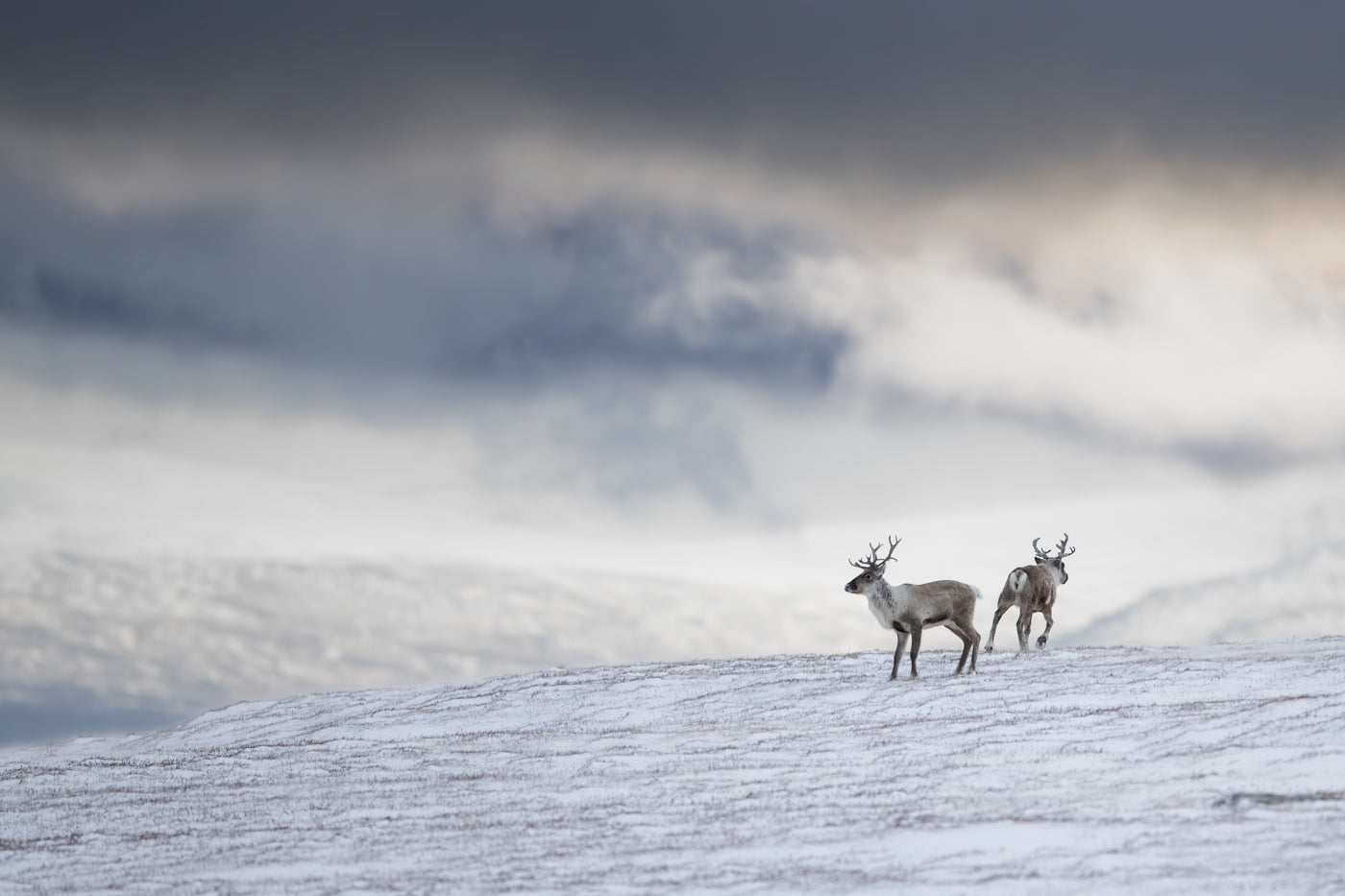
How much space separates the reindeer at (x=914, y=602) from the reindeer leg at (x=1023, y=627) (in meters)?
3.90

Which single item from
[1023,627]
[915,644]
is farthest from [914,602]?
[1023,627]

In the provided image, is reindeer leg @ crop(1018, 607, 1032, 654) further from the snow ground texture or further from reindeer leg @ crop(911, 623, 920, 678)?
reindeer leg @ crop(911, 623, 920, 678)

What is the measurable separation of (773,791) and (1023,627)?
46.2ft

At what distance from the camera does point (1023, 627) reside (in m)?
31.7

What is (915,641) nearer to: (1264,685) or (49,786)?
(1264,685)

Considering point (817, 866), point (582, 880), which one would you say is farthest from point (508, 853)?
point (817, 866)

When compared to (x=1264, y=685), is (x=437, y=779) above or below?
below

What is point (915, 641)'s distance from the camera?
27719 millimetres

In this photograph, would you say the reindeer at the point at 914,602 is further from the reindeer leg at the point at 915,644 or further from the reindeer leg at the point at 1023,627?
the reindeer leg at the point at 1023,627

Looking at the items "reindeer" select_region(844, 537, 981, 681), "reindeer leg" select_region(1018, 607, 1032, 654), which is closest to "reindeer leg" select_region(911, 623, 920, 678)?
"reindeer" select_region(844, 537, 981, 681)

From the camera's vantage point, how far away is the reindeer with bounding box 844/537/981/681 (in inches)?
1073

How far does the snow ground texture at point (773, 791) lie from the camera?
49.0 feet

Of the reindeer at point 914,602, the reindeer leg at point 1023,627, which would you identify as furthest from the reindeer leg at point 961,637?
the reindeer leg at point 1023,627

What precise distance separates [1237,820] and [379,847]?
10434 millimetres
